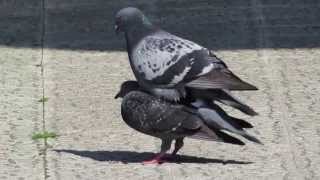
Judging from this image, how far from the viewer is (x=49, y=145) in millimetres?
7047

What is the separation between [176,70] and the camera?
6395 mm

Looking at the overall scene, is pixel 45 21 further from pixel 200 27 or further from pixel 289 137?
pixel 289 137

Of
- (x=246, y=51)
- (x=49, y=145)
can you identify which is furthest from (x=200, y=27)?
(x=49, y=145)

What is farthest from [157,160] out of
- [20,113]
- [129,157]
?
[20,113]

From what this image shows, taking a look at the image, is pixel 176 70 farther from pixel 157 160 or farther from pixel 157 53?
pixel 157 160

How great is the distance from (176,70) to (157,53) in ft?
0.50

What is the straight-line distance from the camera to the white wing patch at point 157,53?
6.40m

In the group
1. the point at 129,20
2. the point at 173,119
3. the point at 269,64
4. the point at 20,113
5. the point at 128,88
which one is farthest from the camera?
the point at 269,64

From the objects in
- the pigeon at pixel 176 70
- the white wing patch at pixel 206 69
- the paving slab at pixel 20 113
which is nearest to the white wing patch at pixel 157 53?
the pigeon at pixel 176 70

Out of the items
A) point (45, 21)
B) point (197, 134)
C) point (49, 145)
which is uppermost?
point (197, 134)

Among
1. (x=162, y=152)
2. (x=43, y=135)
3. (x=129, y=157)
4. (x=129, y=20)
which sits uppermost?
(x=129, y=20)

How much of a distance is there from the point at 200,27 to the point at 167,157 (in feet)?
9.94

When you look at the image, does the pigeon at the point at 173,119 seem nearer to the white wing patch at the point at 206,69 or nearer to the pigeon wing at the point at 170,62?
the pigeon wing at the point at 170,62

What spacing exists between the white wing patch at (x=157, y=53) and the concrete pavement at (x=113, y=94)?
2.06ft
